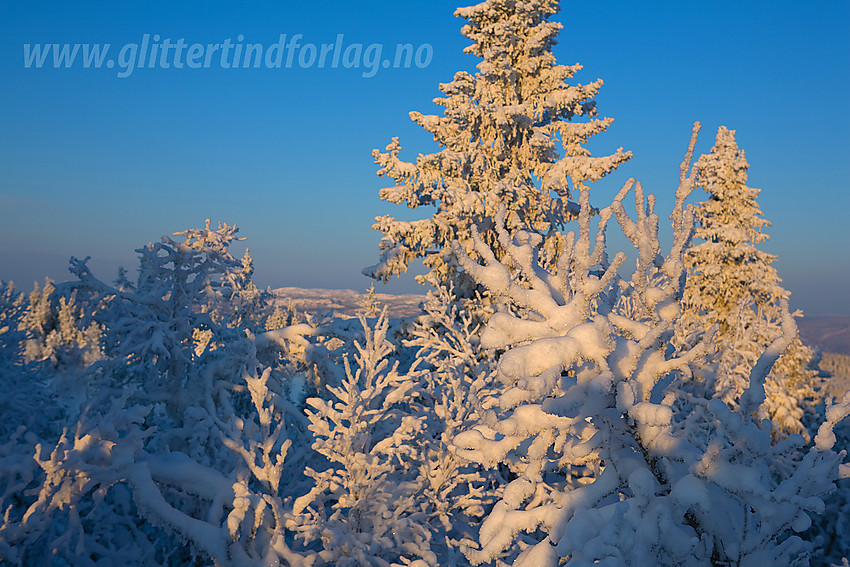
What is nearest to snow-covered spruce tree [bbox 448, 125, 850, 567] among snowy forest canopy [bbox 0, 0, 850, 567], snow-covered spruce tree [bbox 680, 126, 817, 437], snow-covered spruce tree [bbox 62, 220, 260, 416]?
snowy forest canopy [bbox 0, 0, 850, 567]

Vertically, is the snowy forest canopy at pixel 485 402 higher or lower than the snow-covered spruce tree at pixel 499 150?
lower

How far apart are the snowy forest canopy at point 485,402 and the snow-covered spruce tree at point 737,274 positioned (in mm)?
83

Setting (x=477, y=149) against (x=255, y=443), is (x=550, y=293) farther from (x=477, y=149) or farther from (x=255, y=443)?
(x=477, y=149)

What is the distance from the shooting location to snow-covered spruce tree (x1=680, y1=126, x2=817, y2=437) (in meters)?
14.3

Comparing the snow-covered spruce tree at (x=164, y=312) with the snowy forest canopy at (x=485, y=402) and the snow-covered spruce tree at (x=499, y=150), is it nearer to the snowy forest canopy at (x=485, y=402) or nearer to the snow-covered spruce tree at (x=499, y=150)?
the snowy forest canopy at (x=485, y=402)

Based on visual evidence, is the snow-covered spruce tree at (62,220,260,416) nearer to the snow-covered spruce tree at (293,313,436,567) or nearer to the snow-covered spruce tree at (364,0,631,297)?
the snow-covered spruce tree at (364,0,631,297)

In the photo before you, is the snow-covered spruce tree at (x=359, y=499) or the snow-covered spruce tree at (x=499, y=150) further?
the snow-covered spruce tree at (x=499, y=150)

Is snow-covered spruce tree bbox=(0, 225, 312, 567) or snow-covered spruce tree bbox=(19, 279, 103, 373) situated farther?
snow-covered spruce tree bbox=(19, 279, 103, 373)

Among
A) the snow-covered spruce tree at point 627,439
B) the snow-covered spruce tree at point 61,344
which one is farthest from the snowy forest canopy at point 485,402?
the snow-covered spruce tree at point 61,344

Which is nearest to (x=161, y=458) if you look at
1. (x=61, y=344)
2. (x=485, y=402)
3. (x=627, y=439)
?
(x=485, y=402)

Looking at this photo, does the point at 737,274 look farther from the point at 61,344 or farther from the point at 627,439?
the point at 61,344

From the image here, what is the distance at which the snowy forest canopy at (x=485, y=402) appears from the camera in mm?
1893

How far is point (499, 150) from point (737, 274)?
9.10 metres

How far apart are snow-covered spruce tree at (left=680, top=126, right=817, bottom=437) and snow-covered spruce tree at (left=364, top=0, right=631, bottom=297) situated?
18.3 feet
